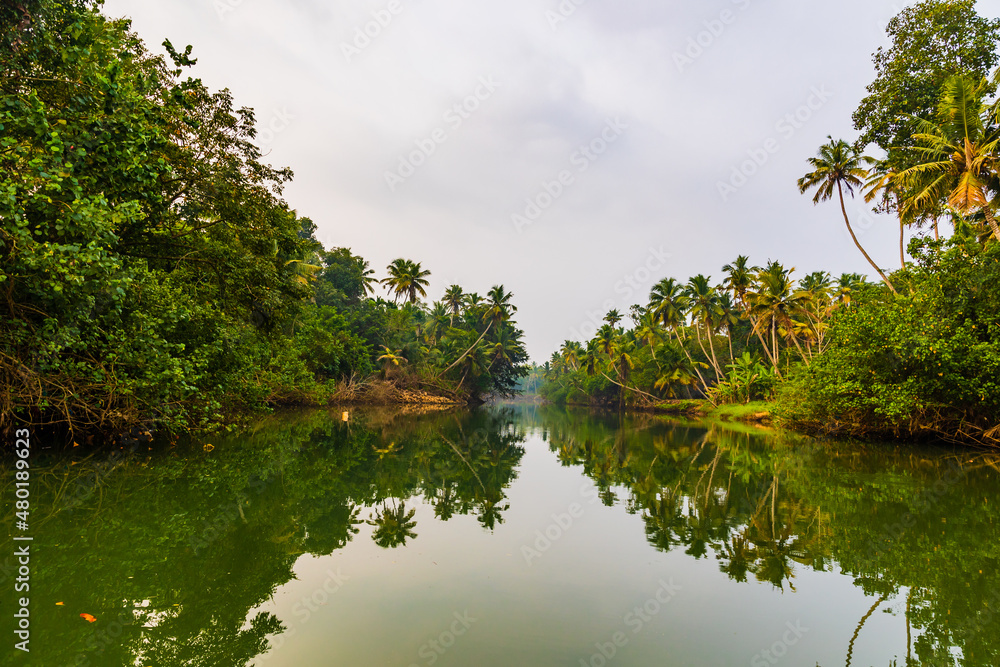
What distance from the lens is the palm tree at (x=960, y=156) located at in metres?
16.5

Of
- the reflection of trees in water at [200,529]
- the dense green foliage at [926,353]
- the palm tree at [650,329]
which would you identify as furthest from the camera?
the palm tree at [650,329]

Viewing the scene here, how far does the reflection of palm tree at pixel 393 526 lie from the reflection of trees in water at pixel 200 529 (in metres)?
0.03

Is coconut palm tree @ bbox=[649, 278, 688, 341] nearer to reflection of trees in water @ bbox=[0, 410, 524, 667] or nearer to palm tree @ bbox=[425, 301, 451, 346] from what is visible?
palm tree @ bbox=[425, 301, 451, 346]

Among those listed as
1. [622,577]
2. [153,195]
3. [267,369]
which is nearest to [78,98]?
[153,195]

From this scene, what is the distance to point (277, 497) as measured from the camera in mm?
9109

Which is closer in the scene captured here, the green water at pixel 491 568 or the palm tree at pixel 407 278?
the green water at pixel 491 568

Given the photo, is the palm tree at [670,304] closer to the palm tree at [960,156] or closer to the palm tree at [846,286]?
the palm tree at [846,286]

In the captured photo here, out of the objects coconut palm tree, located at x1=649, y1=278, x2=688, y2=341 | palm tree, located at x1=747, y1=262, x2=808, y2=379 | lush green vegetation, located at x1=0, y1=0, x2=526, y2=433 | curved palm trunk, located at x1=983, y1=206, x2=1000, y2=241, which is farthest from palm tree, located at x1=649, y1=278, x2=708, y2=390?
lush green vegetation, located at x1=0, y1=0, x2=526, y2=433

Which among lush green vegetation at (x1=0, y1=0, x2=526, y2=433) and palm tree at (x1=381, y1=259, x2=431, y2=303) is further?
palm tree at (x1=381, y1=259, x2=431, y2=303)

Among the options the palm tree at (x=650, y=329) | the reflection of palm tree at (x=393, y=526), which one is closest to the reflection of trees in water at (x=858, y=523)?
the reflection of palm tree at (x=393, y=526)

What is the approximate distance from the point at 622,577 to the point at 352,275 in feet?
170

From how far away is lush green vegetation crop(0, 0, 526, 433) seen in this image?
7121 mm

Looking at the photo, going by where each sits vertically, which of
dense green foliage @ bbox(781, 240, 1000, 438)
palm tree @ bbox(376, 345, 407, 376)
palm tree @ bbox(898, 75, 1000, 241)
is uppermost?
palm tree @ bbox(898, 75, 1000, 241)

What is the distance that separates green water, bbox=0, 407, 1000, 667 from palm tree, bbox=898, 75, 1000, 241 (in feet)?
33.6
